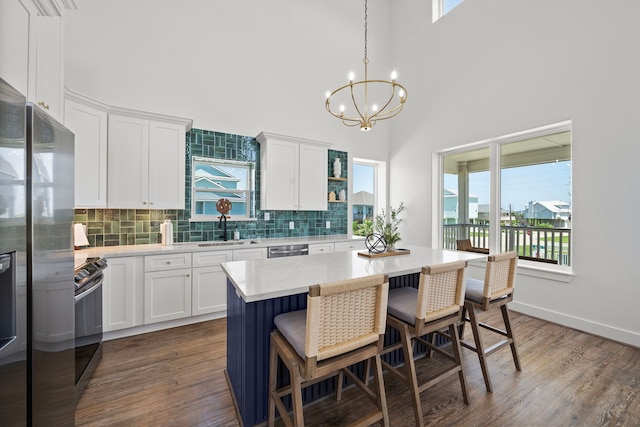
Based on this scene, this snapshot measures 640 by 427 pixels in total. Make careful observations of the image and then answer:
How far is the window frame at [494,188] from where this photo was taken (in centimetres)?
322

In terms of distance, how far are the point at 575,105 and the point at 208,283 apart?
4626 millimetres

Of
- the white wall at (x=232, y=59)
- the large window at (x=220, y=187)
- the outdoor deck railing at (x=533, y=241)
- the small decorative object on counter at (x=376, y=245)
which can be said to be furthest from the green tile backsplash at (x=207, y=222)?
the outdoor deck railing at (x=533, y=241)

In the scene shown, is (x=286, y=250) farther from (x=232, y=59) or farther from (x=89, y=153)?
(x=232, y=59)

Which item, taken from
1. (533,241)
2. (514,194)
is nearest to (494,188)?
(514,194)

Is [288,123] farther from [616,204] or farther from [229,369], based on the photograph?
[616,204]

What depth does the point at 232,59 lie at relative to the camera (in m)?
3.98

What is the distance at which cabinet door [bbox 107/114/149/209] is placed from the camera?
290 cm

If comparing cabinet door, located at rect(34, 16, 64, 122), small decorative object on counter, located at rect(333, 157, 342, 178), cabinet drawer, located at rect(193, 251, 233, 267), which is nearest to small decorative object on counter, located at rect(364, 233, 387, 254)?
cabinet drawer, located at rect(193, 251, 233, 267)

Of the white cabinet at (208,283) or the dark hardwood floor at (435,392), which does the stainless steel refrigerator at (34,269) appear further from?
the white cabinet at (208,283)

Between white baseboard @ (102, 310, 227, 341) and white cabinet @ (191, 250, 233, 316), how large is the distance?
0.11 m

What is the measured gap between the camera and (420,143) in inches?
190

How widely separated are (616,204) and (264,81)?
460 cm

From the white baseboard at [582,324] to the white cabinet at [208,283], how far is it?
372cm

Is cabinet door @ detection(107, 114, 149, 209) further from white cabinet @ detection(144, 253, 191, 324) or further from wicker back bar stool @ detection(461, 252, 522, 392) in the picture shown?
wicker back bar stool @ detection(461, 252, 522, 392)
